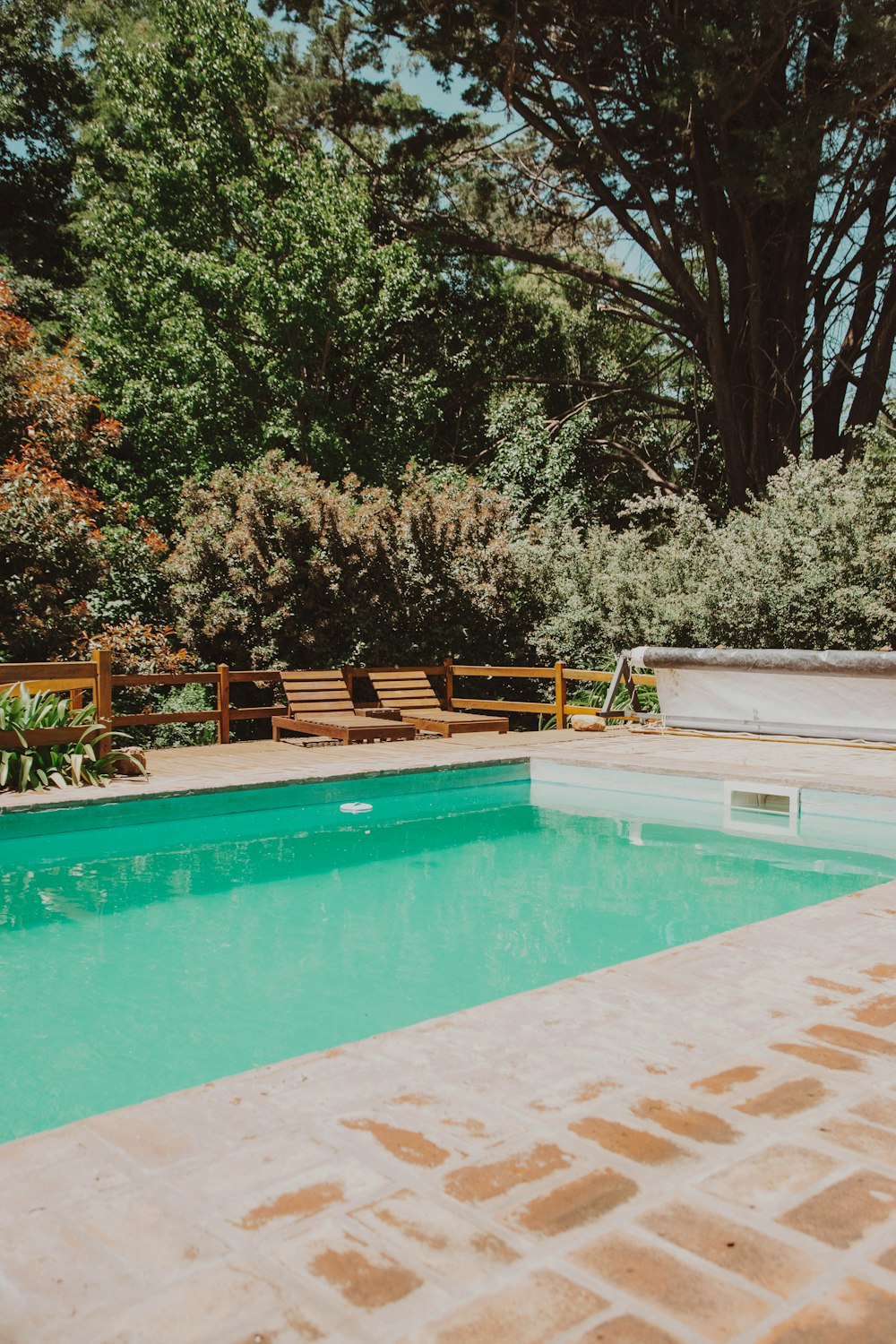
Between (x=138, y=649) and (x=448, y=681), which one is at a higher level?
(x=138, y=649)

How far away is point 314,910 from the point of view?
611 centimetres

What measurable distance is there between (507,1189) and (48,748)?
715 cm

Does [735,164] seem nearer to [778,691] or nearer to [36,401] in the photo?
[778,691]

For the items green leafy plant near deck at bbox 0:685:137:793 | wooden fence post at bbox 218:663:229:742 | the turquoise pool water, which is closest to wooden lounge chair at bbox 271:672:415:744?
wooden fence post at bbox 218:663:229:742

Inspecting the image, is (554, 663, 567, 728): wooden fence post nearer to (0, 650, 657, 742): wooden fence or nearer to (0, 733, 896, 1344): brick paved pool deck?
(0, 650, 657, 742): wooden fence

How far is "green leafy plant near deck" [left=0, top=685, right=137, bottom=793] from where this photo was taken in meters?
8.14

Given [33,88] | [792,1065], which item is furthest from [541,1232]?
[33,88]

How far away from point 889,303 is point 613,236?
637 cm

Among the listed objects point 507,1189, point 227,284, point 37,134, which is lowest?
point 507,1189

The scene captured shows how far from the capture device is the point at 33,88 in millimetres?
21516

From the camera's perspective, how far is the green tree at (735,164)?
12.8 metres

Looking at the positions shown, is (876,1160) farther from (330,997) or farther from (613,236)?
(613,236)

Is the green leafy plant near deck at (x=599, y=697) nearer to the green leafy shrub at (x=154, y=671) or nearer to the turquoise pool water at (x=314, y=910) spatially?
the turquoise pool water at (x=314, y=910)

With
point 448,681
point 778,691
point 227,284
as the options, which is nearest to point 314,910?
point 778,691
